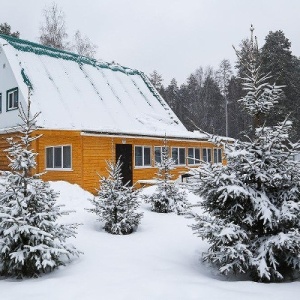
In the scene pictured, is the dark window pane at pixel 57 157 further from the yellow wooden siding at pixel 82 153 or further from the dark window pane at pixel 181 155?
the dark window pane at pixel 181 155

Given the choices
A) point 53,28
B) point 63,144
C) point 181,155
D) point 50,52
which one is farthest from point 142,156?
point 53,28

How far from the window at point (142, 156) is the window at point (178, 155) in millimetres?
1958

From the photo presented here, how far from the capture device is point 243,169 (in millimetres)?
6652

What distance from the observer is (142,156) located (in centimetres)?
1836

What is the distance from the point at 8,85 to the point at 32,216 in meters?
13.3

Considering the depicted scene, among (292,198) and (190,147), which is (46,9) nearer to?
(190,147)

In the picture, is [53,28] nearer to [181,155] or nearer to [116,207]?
[181,155]

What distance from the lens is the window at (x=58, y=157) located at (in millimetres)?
16266

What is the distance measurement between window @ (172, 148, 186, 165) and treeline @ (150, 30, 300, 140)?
16890 millimetres

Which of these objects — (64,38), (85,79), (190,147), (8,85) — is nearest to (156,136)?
(190,147)

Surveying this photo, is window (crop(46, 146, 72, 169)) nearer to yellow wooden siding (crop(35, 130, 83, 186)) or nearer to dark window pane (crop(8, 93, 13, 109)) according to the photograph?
yellow wooden siding (crop(35, 130, 83, 186))

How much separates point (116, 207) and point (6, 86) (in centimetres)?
1152

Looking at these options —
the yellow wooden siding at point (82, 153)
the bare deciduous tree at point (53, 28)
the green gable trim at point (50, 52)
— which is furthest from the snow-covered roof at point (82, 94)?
the bare deciduous tree at point (53, 28)

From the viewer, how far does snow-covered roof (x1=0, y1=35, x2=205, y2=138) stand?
17.4m
